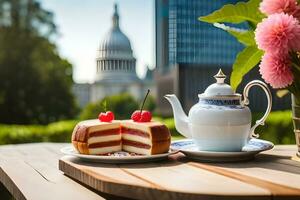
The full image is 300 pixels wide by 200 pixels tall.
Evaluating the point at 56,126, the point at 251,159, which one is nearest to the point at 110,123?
the point at 251,159

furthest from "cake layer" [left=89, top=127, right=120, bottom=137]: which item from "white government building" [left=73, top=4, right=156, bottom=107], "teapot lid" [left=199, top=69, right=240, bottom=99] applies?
"white government building" [left=73, top=4, right=156, bottom=107]

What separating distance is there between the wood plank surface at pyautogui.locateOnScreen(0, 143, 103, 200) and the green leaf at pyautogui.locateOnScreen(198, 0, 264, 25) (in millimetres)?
517

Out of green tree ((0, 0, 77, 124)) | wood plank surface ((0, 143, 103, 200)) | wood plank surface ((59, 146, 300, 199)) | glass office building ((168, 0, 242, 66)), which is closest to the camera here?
wood plank surface ((59, 146, 300, 199))

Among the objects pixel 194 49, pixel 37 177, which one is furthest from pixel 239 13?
pixel 194 49

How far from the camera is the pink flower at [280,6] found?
1265mm

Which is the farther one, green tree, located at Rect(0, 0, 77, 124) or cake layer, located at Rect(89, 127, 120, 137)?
green tree, located at Rect(0, 0, 77, 124)

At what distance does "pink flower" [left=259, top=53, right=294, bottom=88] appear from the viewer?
4.09ft

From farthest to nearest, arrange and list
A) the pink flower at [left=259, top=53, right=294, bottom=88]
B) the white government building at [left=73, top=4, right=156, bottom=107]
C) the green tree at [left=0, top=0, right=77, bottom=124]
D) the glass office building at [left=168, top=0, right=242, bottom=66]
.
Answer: the white government building at [left=73, top=4, right=156, bottom=107], the green tree at [left=0, top=0, right=77, bottom=124], the glass office building at [left=168, top=0, right=242, bottom=66], the pink flower at [left=259, top=53, right=294, bottom=88]

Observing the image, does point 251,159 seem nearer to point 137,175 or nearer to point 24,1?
point 137,175

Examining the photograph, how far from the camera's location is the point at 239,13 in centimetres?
136

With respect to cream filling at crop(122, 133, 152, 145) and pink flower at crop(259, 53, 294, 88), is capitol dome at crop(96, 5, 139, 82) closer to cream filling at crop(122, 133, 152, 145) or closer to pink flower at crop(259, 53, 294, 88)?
cream filling at crop(122, 133, 152, 145)

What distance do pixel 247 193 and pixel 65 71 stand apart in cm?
1675

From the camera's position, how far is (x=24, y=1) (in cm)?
1647

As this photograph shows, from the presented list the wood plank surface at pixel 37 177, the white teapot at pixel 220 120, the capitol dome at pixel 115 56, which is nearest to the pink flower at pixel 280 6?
the white teapot at pixel 220 120
